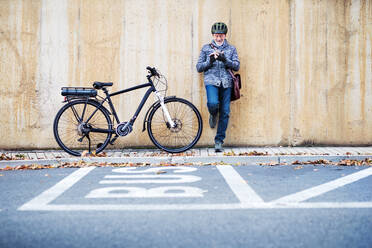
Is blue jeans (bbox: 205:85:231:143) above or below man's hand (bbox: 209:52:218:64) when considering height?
below

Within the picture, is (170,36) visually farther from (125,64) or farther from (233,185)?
(233,185)

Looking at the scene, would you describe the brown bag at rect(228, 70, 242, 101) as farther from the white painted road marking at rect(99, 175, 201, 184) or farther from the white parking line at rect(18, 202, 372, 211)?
the white parking line at rect(18, 202, 372, 211)

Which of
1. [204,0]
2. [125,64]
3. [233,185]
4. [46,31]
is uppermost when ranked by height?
[204,0]

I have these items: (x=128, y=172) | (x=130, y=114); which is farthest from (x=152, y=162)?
(x=130, y=114)

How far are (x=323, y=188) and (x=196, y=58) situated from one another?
14.1ft

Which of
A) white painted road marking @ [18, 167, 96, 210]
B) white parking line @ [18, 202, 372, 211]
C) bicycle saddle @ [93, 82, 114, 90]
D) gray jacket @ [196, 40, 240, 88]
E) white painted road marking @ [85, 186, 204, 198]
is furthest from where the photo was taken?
gray jacket @ [196, 40, 240, 88]

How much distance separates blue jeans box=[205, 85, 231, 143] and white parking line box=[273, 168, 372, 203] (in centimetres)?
261

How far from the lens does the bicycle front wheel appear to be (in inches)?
339

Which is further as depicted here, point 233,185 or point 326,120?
point 326,120

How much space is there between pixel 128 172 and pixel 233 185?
1.72 metres

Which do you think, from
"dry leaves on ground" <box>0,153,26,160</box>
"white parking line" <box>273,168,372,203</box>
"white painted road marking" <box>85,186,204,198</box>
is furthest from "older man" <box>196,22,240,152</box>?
"dry leaves on ground" <box>0,153,26,160</box>

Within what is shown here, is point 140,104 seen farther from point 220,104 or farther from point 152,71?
point 220,104

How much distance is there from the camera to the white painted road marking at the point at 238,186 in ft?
17.0

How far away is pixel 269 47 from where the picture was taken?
9.33 meters
